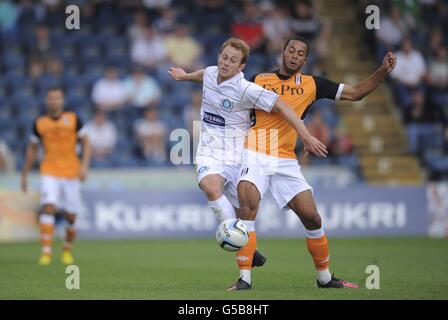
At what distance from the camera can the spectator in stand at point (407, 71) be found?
979 inches

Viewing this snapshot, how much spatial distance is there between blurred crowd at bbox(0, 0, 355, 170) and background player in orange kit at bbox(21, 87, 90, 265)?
18.4 feet

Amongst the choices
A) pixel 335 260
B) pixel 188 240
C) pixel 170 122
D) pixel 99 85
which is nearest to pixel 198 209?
pixel 188 240

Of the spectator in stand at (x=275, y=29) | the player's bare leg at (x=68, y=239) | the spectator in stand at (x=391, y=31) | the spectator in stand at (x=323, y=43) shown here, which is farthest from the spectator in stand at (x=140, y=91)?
the player's bare leg at (x=68, y=239)

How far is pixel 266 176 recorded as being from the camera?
1076 cm

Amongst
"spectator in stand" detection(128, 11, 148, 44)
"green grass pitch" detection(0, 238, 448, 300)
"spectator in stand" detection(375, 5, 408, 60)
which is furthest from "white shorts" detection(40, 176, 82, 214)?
"spectator in stand" detection(375, 5, 408, 60)

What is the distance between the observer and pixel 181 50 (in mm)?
24516

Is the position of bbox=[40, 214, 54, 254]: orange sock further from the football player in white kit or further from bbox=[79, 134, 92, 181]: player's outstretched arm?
the football player in white kit

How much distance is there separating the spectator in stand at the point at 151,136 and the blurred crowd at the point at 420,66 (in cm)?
607

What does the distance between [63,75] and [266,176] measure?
45.3ft

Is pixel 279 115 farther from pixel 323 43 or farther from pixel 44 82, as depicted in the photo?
pixel 323 43

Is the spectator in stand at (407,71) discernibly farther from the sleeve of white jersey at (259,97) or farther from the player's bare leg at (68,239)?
the sleeve of white jersey at (259,97)

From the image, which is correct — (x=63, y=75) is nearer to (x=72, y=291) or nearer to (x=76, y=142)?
(x=76, y=142)

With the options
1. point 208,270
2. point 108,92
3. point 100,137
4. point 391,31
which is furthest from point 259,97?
point 391,31

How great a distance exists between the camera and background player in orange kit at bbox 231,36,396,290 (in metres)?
10.6
